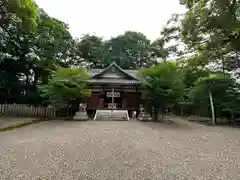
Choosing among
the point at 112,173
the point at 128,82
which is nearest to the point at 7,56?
the point at 128,82

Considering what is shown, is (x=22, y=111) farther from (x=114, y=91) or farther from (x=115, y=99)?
(x=115, y=99)

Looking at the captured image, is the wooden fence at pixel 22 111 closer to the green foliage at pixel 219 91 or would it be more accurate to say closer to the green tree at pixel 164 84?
the green tree at pixel 164 84

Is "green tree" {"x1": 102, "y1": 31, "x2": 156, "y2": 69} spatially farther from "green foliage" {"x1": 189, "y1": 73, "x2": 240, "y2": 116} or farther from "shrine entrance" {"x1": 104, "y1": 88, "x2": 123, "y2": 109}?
"green foliage" {"x1": 189, "y1": 73, "x2": 240, "y2": 116}

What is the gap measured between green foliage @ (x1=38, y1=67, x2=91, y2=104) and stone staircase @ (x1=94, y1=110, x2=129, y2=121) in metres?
2.00

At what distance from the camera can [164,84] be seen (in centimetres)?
1620

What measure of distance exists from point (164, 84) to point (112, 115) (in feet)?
15.7

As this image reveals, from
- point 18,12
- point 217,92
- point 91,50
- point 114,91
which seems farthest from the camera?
point 91,50

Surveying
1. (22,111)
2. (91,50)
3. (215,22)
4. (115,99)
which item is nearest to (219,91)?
(115,99)

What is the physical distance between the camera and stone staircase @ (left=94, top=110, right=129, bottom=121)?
18.1 meters

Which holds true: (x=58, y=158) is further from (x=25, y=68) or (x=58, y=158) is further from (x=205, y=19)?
(x=25, y=68)

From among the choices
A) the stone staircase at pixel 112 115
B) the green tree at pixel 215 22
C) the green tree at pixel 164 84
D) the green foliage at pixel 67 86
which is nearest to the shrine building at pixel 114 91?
the stone staircase at pixel 112 115

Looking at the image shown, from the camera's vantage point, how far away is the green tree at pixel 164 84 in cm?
1612

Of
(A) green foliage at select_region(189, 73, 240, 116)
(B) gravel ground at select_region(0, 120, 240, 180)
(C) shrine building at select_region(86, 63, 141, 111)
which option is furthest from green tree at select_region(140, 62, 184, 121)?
(B) gravel ground at select_region(0, 120, 240, 180)

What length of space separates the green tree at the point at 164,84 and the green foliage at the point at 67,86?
4.74m
